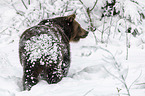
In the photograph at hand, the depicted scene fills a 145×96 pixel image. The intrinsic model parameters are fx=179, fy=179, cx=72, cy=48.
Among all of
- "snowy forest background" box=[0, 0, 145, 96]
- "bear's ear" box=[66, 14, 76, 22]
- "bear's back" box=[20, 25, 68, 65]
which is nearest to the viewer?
"snowy forest background" box=[0, 0, 145, 96]

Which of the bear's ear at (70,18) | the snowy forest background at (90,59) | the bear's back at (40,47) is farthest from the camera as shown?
the bear's ear at (70,18)

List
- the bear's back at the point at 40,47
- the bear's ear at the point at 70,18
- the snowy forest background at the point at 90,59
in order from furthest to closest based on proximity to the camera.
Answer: the bear's ear at the point at 70,18 → the bear's back at the point at 40,47 → the snowy forest background at the point at 90,59

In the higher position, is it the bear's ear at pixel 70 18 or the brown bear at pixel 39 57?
the bear's ear at pixel 70 18

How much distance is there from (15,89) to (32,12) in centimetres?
224

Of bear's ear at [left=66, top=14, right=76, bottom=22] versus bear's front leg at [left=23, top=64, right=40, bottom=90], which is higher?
bear's ear at [left=66, top=14, right=76, bottom=22]

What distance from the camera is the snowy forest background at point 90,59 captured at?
2057mm

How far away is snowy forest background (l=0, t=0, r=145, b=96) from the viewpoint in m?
2.06

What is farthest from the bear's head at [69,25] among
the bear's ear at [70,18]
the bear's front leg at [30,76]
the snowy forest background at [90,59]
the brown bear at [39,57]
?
the bear's front leg at [30,76]

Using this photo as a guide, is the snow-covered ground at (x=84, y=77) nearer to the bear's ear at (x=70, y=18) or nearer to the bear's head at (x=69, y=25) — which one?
the bear's head at (x=69, y=25)

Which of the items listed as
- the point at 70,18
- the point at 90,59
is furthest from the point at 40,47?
the point at 90,59

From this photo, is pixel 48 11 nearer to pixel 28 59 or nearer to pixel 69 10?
pixel 69 10

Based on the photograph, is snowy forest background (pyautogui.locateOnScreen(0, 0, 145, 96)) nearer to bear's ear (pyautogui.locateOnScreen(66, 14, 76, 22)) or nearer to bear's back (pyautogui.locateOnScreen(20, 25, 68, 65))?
bear's back (pyautogui.locateOnScreen(20, 25, 68, 65))

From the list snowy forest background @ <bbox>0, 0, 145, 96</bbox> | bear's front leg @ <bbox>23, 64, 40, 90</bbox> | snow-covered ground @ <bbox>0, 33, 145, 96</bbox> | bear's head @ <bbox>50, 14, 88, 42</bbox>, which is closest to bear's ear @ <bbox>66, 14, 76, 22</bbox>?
bear's head @ <bbox>50, 14, 88, 42</bbox>

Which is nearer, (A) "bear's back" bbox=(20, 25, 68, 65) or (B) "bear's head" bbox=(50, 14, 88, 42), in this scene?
(A) "bear's back" bbox=(20, 25, 68, 65)
